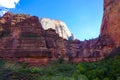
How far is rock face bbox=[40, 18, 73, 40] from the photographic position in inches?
4806

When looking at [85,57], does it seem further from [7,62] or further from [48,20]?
[48,20]

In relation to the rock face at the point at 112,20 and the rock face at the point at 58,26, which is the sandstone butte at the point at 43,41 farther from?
the rock face at the point at 58,26

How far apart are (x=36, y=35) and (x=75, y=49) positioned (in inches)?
510

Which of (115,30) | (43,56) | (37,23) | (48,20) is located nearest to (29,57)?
(43,56)

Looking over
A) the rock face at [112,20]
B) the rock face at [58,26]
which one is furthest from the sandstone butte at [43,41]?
the rock face at [58,26]

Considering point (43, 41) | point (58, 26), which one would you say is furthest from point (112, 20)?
point (58, 26)

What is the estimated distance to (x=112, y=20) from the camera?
67438 millimetres

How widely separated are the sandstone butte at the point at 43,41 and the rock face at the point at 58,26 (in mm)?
49136

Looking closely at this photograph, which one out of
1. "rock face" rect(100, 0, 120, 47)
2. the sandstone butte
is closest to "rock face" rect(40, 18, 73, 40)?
the sandstone butte

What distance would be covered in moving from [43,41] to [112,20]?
49.9ft

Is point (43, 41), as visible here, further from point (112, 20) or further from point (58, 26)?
point (58, 26)

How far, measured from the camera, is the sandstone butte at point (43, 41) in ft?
202

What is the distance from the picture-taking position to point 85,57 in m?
70.2

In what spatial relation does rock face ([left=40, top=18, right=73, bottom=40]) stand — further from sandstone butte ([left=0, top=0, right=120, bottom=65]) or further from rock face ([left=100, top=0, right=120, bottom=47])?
rock face ([left=100, top=0, right=120, bottom=47])
